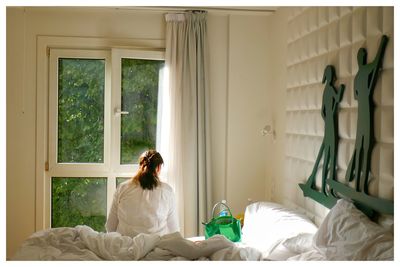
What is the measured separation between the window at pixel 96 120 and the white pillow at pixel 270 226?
51.4 inches

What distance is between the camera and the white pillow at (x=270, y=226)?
2889 mm

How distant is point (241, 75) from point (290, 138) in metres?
0.90

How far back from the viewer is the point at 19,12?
4.18m

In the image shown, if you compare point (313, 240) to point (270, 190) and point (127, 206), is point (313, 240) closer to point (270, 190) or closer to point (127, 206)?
point (127, 206)

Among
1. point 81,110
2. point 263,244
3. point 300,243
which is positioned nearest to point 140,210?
point 263,244

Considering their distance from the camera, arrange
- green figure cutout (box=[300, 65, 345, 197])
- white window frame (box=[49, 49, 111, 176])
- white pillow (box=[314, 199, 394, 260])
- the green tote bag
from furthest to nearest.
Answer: white window frame (box=[49, 49, 111, 176]) → the green tote bag → green figure cutout (box=[300, 65, 345, 197]) → white pillow (box=[314, 199, 394, 260])

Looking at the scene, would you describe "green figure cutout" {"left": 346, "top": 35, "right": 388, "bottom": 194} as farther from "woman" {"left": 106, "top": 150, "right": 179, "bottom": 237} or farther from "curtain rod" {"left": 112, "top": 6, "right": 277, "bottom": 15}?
"curtain rod" {"left": 112, "top": 6, "right": 277, "bottom": 15}

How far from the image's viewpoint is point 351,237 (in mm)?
2307

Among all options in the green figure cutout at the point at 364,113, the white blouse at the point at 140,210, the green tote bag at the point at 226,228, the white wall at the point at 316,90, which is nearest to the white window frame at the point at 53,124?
the white blouse at the point at 140,210

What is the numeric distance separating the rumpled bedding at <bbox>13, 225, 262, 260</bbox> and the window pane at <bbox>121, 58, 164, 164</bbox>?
1.57 metres

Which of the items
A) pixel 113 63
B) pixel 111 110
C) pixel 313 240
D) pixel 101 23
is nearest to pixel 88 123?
pixel 111 110

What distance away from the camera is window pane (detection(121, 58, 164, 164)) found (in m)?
4.30

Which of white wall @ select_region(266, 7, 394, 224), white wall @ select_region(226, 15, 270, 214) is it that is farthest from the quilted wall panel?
white wall @ select_region(226, 15, 270, 214)

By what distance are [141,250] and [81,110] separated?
6.58 feet
